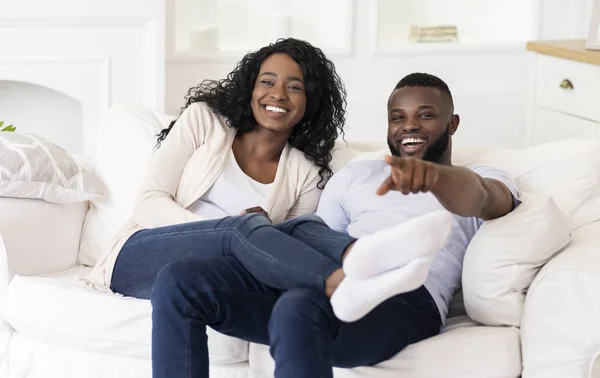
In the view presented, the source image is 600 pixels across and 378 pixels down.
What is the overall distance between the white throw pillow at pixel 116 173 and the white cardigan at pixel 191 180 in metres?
0.18

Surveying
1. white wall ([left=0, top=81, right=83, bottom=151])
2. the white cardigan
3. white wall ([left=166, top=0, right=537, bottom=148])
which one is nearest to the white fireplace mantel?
white wall ([left=0, top=81, right=83, bottom=151])

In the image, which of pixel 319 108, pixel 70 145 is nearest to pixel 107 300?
pixel 319 108

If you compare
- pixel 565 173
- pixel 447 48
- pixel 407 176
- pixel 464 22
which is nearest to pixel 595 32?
pixel 447 48

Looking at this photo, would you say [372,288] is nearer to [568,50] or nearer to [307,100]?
[307,100]

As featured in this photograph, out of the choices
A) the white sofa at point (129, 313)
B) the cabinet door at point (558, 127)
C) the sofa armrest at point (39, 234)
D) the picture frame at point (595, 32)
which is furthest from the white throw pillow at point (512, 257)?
the picture frame at point (595, 32)

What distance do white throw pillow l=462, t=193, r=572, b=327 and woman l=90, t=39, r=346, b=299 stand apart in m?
0.56

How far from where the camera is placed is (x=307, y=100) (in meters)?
2.50

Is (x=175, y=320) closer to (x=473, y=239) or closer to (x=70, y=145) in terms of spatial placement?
(x=473, y=239)

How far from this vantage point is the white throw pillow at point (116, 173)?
101 inches

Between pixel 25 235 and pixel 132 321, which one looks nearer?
pixel 132 321

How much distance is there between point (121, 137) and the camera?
8.64 ft

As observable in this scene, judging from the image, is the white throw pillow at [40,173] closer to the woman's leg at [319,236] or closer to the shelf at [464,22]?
the woman's leg at [319,236]

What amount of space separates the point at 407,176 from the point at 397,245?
143 mm

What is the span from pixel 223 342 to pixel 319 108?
73cm
